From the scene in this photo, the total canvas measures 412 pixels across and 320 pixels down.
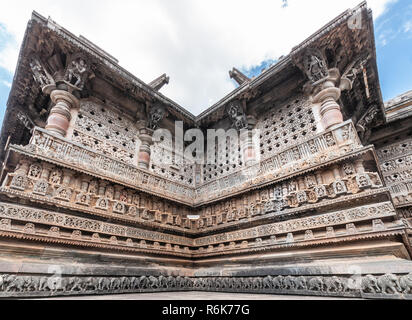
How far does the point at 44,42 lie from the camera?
5.41 metres

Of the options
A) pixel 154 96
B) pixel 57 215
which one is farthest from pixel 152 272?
pixel 154 96

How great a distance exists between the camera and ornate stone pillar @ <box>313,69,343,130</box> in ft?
17.3

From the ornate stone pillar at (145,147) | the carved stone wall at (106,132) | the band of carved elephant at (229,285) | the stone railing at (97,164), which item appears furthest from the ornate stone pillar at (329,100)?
the carved stone wall at (106,132)

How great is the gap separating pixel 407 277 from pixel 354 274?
0.60 metres

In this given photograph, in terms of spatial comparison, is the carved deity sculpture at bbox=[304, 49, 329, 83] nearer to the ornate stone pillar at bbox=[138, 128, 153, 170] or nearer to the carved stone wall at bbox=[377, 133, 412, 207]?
the carved stone wall at bbox=[377, 133, 412, 207]

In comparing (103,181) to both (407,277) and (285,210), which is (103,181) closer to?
(285,210)

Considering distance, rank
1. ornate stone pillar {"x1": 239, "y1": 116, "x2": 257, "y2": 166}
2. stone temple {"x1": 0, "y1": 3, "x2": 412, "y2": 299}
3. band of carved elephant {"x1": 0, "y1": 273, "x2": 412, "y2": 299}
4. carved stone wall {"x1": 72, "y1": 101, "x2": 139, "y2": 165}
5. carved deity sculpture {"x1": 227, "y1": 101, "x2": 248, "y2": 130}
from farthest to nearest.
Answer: carved deity sculpture {"x1": 227, "y1": 101, "x2": 248, "y2": 130}, ornate stone pillar {"x1": 239, "y1": 116, "x2": 257, "y2": 166}, carved stone wall {"x1": 72, "y1": 101, "x2": 139, "y2": 165}, stone temple {"x1": 0, "y1": 3, "x2": 412, "y2": 299}, band of carved elephant {"x1": 0, "y1": 273, "x2": 412, "y2": 299}

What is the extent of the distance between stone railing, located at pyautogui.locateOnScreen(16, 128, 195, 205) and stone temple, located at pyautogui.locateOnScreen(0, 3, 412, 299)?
1.2 inches

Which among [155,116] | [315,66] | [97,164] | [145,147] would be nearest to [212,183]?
[145,147]


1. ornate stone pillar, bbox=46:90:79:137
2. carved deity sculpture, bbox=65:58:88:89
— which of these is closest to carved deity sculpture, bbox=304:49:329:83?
carved deity sculpture, bbox=65:58:88:89

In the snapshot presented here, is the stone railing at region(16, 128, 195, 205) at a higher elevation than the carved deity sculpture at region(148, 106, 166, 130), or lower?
lower

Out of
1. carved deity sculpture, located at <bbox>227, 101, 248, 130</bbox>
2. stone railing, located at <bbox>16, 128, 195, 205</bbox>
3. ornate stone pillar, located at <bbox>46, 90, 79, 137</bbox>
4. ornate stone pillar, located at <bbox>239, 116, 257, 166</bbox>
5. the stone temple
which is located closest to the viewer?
the stone temple

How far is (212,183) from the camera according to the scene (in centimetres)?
661

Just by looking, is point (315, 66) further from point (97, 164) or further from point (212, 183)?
point (97, 164)
